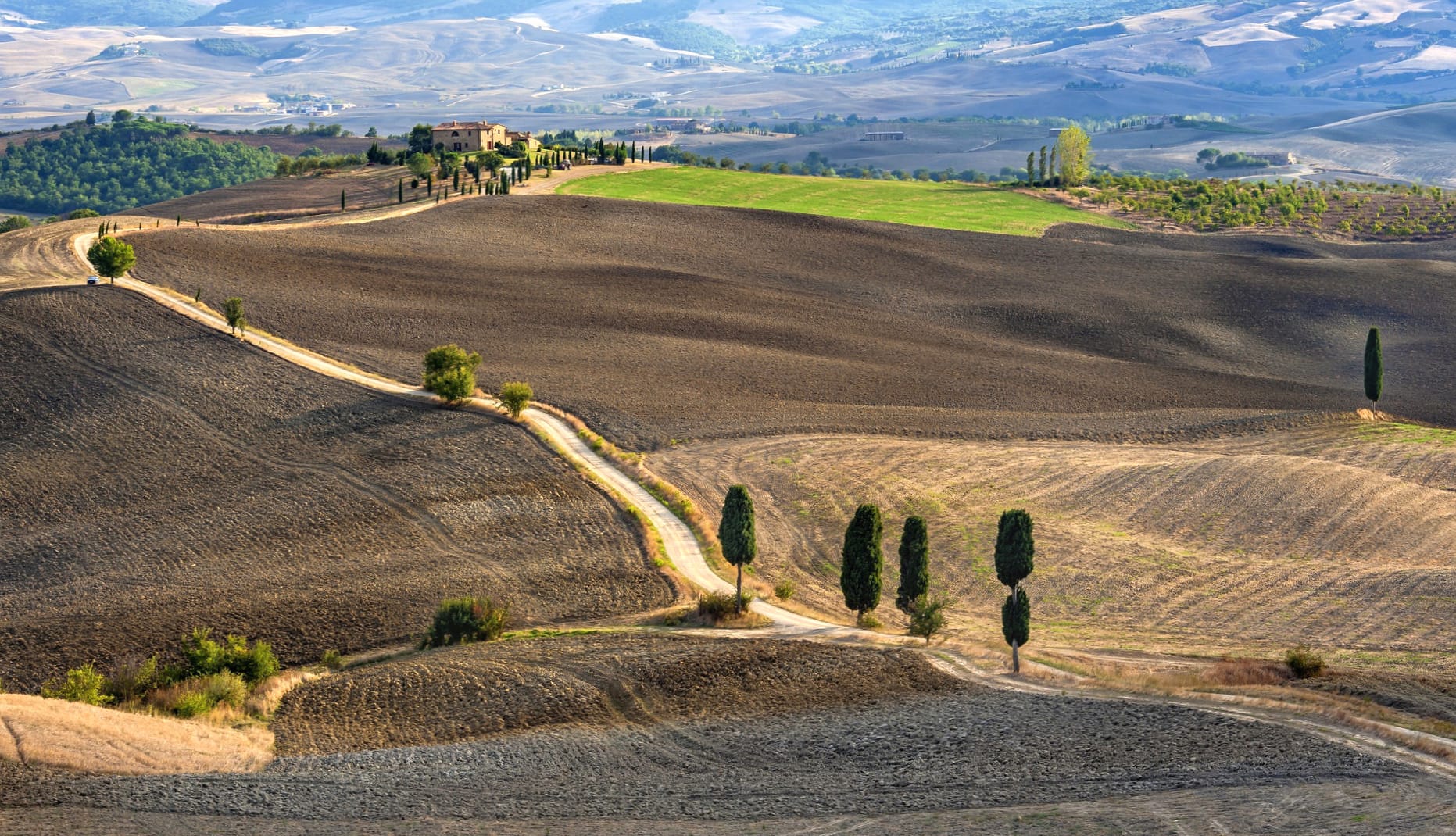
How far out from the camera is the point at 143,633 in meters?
46.3

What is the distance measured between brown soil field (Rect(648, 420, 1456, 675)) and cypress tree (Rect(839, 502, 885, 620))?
7.10 ft

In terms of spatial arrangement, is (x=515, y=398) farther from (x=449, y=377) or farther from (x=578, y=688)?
(x=578, y=688)

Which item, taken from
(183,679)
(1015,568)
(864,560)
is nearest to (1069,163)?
(864,560)

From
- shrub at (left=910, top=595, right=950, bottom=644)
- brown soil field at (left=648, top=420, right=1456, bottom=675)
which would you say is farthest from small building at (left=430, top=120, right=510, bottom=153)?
shrub at (left=910, top=595, right=950, bottom=644)

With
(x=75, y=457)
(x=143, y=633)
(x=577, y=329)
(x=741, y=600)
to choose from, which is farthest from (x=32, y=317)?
(x=741, y=600)

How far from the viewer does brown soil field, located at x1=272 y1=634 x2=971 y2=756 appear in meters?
37.0

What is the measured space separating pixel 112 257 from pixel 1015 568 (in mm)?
64448

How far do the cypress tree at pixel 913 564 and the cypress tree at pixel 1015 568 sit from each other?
14.2 feet

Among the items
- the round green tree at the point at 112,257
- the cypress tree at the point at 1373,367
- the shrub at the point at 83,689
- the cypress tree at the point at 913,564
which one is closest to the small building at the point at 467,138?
the round green tree at the point at 112,257

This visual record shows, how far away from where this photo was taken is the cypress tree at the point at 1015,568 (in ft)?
139

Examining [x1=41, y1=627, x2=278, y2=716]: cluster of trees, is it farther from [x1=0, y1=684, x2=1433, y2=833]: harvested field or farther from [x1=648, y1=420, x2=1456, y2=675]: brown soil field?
[x1=648, y1=420, x2=1456, y2=675]: brown soil field

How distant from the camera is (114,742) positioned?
1299 inches

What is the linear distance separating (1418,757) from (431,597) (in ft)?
110

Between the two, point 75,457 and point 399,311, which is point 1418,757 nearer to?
point 75,457
